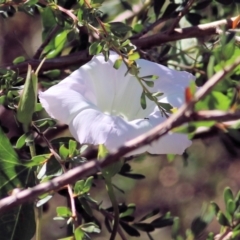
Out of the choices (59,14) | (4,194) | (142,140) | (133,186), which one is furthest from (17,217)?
(133,186)

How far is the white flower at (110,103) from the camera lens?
27.8 inches

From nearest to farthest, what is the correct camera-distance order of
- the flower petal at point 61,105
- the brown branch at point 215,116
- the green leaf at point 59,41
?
the brown branch at point 215,116
the flower petal at point 61,105
the green leaf at point 59,41

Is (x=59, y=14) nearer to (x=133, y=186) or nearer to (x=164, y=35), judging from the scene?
(x=164, y=35)

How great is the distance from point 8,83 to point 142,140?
1.22 feet

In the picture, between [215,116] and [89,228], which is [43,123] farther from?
[215,116]

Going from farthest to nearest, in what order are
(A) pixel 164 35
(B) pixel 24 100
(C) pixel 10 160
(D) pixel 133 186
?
(D) pixel 133 186
(A) pixel 164 35
(C) pixel 10 160
(B) pixel 24 100

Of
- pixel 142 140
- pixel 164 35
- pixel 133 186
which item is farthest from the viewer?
pixel 133 186

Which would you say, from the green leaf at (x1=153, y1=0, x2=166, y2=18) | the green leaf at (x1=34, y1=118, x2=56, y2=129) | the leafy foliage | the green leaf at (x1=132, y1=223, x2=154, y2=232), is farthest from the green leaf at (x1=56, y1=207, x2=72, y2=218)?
the green leaf at (x1=153, y1=0, x2=166, y2=18)

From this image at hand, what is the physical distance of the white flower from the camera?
0.71 m

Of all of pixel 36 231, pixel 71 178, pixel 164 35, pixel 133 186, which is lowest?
pixel 133 186

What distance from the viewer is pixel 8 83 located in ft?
2.53

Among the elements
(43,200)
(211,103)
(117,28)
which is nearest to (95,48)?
(117,28)

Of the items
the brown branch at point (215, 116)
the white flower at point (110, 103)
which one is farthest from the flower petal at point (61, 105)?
the brown branch at point (215, 116)

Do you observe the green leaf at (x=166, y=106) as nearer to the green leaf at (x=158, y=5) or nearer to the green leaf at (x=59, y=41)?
the green leaf at (x=59, y=41)
